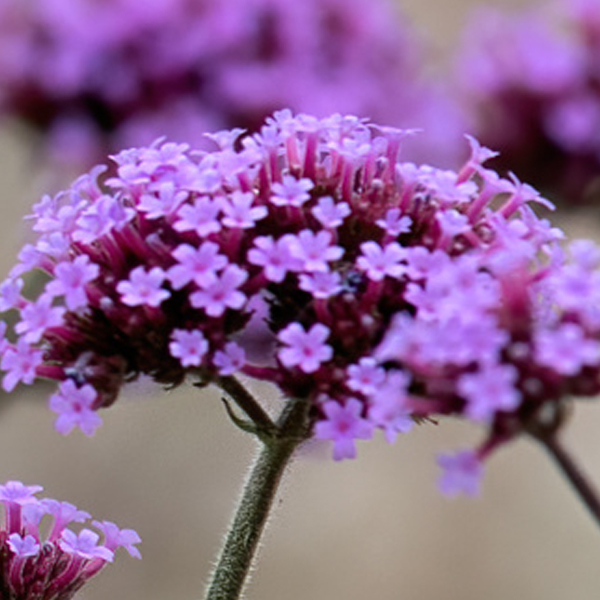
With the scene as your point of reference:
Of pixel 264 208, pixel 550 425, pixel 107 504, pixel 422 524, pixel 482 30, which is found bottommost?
pixel 422 524

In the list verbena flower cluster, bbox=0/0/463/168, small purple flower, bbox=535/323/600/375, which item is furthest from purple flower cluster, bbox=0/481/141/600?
verbena flower cluster, bbox=0/0/463/168

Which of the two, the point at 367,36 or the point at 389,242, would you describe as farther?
the point at 367,36

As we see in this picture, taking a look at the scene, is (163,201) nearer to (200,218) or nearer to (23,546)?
(200,218)

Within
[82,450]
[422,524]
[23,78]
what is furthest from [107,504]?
[23,78]

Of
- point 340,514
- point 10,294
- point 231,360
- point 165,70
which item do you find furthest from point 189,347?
point 340,514

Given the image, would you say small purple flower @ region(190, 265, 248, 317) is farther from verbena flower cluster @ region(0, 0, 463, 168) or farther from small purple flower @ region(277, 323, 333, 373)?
verbena flower cluster @ region(0, 0, 463, 168)

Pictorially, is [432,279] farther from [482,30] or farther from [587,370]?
[482,30]
